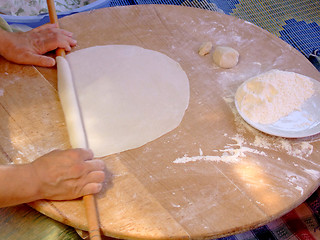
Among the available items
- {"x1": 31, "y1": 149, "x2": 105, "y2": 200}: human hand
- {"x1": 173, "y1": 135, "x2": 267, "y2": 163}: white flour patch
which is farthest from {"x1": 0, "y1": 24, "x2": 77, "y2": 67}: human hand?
{"x1": 173, "y1": 135, "x2": 267, "y2": 163}: white flour patch

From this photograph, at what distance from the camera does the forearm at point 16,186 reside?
0.98 metres

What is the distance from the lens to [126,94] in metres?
1.35

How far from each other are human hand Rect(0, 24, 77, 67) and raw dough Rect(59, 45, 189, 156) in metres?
0.08

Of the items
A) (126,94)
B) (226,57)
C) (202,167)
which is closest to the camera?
(202,167)

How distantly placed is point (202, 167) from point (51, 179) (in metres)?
0.47

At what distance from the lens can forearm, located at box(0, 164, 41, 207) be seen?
3.22 feet

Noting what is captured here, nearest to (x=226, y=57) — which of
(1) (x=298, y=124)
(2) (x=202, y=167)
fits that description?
(1) (x=298, y=124)

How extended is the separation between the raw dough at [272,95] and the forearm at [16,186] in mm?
770

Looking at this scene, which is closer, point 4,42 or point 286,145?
point 286,145

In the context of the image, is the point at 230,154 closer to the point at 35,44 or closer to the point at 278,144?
the point at 278,144

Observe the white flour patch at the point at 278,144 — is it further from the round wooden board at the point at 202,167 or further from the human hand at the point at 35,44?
the human hand at the point at 35,44

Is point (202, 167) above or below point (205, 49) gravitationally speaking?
below

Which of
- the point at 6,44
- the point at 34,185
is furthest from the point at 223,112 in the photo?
the point at 6,44

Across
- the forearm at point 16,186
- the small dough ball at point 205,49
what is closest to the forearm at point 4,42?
the forearm at point 16,186
